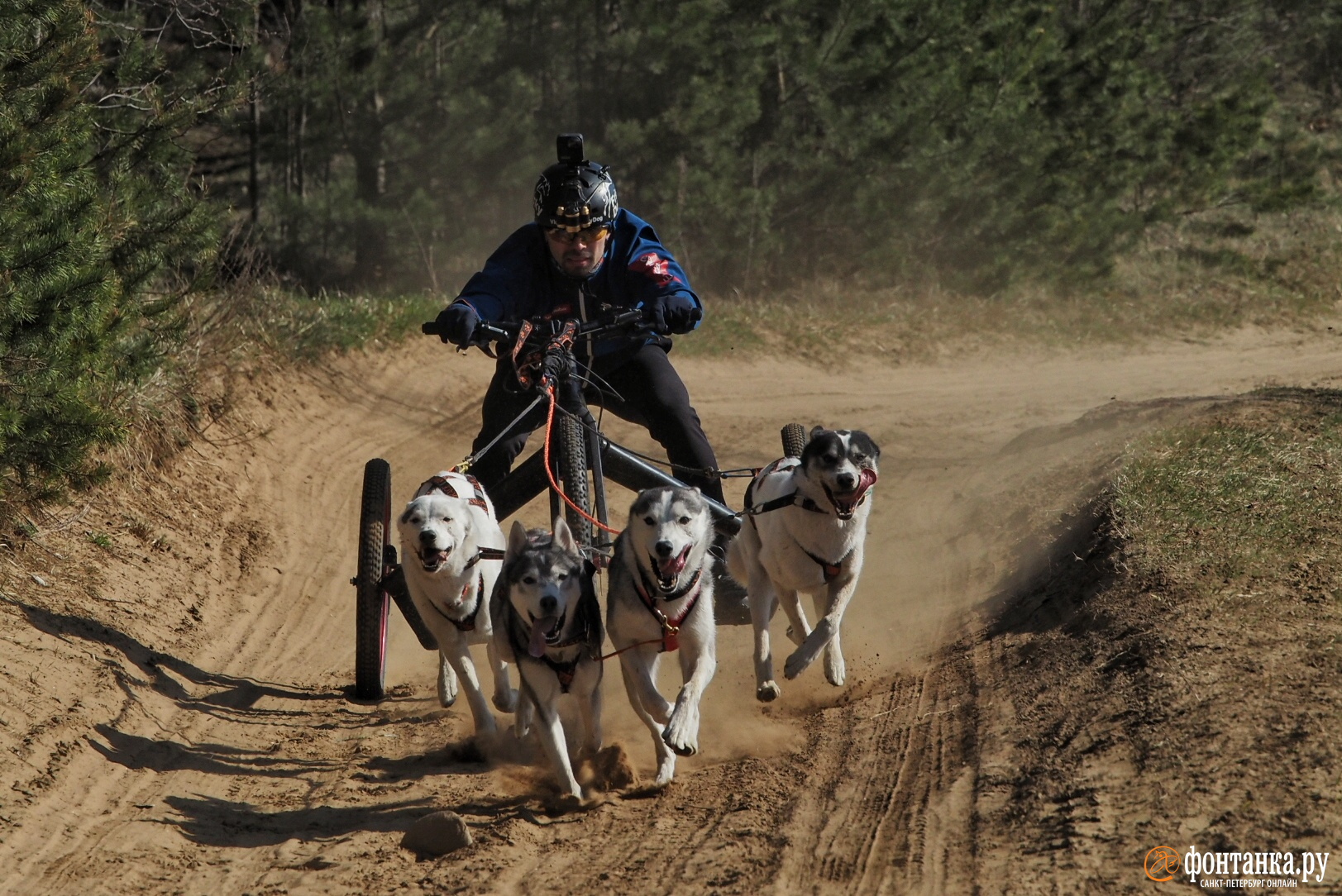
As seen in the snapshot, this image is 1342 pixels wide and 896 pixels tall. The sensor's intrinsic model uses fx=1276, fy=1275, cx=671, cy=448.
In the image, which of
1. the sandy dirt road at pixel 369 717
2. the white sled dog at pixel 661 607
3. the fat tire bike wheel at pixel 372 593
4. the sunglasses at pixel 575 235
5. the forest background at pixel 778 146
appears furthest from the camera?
the forest background at pixel 778 146

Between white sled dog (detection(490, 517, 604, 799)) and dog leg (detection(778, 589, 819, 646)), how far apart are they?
126 centimetres

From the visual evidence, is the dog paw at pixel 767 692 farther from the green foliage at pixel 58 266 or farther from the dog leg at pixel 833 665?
the green foliage at pixel 58 266

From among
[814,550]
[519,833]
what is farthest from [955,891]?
[814,550]

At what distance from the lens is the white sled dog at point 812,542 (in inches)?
230

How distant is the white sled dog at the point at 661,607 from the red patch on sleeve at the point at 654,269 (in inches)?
63.7

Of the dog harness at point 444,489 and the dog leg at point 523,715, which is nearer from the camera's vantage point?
the dog leg at point 523,715

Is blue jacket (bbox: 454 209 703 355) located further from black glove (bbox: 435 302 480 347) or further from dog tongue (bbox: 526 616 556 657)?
dog tongue (bbox: 526 616 556 657)

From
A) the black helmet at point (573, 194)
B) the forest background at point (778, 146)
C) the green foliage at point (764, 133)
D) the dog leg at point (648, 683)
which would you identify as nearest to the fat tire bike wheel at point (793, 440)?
the black helmet at point (573, 194)

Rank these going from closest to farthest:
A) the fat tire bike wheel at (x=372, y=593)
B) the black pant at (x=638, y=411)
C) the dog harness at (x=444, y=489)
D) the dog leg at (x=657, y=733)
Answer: the dog leg at (x=657, y=733) → the dog harness at (x=444, y=489) → the fat tire bike wheel at (x=372, y=593) → the black pant at (x=638, y=411)

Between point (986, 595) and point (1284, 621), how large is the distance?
96.0 inches

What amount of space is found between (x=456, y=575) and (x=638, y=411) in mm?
1545

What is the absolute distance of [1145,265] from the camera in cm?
2131

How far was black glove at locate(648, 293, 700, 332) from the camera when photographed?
6.18 meters

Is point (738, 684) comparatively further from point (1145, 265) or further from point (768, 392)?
point (1145, 265)
